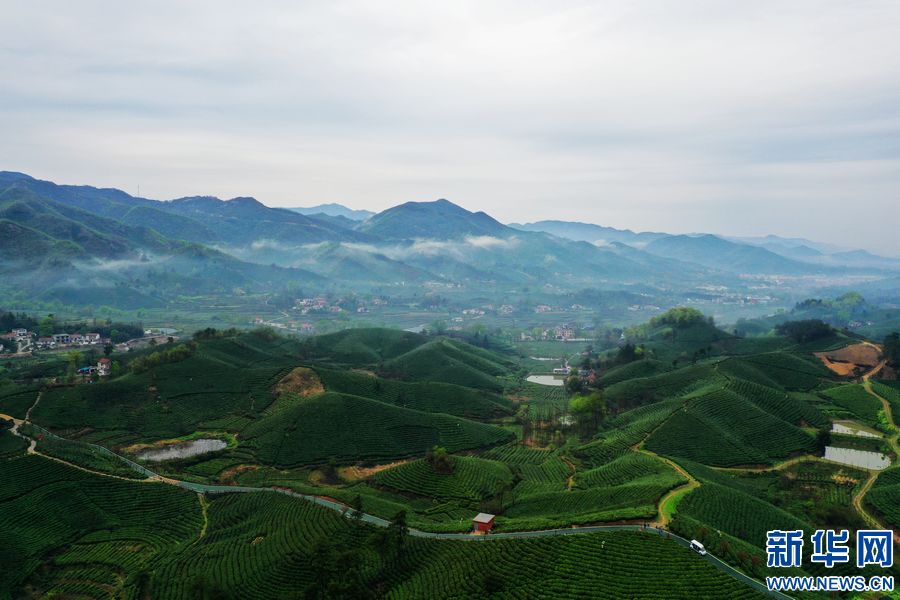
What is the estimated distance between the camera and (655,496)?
49156 mm

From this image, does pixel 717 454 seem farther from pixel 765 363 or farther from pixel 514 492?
pixel 765 363

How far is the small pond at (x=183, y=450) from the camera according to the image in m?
70.6

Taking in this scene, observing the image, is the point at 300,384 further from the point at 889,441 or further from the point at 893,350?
the point at 893,350

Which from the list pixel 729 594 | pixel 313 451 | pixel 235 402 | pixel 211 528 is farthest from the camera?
pixel 235 402

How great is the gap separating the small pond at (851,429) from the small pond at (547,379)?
5509cm

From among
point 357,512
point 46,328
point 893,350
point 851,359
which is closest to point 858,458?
point 893,350

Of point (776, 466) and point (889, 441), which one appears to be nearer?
point (776, 466)

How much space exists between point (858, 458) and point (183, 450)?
8603cm

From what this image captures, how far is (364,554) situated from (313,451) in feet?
97.6

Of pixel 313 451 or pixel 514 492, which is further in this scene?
pixel 313 451

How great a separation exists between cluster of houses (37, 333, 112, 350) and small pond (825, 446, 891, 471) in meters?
152

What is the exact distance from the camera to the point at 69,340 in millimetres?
140500

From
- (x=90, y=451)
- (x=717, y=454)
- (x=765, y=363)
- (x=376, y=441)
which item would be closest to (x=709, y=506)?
(x=717, y=454)

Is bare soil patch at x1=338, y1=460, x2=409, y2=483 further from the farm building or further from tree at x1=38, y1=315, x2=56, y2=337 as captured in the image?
tree at x1=38, y1=315, x2=56, y2=337
